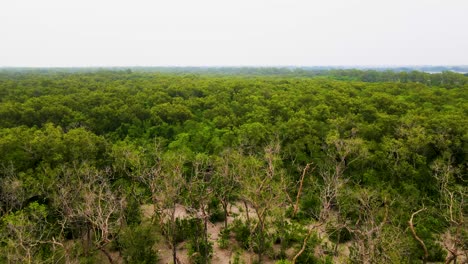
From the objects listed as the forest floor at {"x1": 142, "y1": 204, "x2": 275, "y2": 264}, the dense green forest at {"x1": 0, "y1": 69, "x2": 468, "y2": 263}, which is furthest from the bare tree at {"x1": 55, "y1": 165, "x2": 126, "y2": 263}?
the forest floor at {"x1": 142, "y1": 204, "x2": 275, "y2": 264}

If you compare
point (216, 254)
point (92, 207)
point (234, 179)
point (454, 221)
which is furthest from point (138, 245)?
point (454, 221)

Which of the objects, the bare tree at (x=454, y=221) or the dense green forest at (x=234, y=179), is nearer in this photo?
the bare tree at (x=454, y=221)

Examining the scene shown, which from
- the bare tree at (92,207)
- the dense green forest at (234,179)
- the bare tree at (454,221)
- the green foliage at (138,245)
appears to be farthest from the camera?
the green foliage at (138,245)

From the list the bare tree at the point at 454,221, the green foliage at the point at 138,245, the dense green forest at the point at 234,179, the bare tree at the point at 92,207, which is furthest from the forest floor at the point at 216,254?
the bare tree at the point at 454,221

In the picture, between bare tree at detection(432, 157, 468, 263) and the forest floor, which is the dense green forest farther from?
bare tree at detection(432, 157, 468, 263)

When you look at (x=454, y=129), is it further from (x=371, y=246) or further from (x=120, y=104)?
(x=120, y=104)

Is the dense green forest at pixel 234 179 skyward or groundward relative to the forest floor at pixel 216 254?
skyward

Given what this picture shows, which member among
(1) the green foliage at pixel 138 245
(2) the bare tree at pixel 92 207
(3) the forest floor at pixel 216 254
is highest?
(2) the bare tree at pixel 92 207

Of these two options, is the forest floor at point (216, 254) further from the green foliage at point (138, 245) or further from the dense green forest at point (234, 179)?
the green foliage at point (138, 245)

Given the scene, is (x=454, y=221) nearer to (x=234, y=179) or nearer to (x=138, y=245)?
(x=234, y=179)
